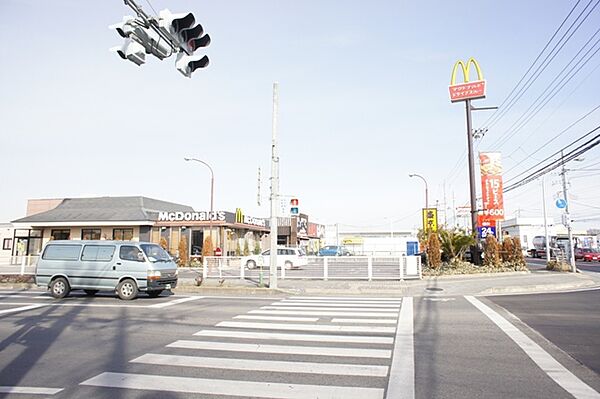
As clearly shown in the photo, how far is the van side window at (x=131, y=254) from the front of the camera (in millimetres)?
14164

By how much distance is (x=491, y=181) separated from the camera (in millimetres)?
26453

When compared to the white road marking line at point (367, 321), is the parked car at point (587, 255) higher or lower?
higher

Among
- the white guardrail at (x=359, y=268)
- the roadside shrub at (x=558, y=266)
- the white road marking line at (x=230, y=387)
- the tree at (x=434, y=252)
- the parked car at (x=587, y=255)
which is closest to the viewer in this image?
the white road marking line at (x=230, y=387)

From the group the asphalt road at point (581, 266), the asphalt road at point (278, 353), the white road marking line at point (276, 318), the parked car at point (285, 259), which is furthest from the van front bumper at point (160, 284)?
the asphalt road at point (581, 266)

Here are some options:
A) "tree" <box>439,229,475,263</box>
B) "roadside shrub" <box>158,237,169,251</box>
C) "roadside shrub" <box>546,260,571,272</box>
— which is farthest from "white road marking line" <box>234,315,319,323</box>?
"roadside shrub" <box>158,237,169,251</box>

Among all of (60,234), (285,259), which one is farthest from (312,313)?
(60,234)

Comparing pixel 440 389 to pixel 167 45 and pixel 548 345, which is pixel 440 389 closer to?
pixel 548 345

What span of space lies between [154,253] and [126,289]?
4.85 ft

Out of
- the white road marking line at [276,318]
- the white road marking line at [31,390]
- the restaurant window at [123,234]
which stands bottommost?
the white road marking line at [31,390]

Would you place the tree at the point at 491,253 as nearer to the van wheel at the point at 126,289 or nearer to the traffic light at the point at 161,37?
→ the van wheel at the point at 126,289

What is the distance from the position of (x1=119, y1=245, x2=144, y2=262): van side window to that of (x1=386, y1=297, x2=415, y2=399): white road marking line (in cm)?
900

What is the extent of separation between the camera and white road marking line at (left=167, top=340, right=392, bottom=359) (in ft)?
22.1

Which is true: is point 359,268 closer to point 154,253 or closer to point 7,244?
point 154,253

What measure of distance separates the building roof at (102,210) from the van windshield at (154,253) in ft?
74.9
